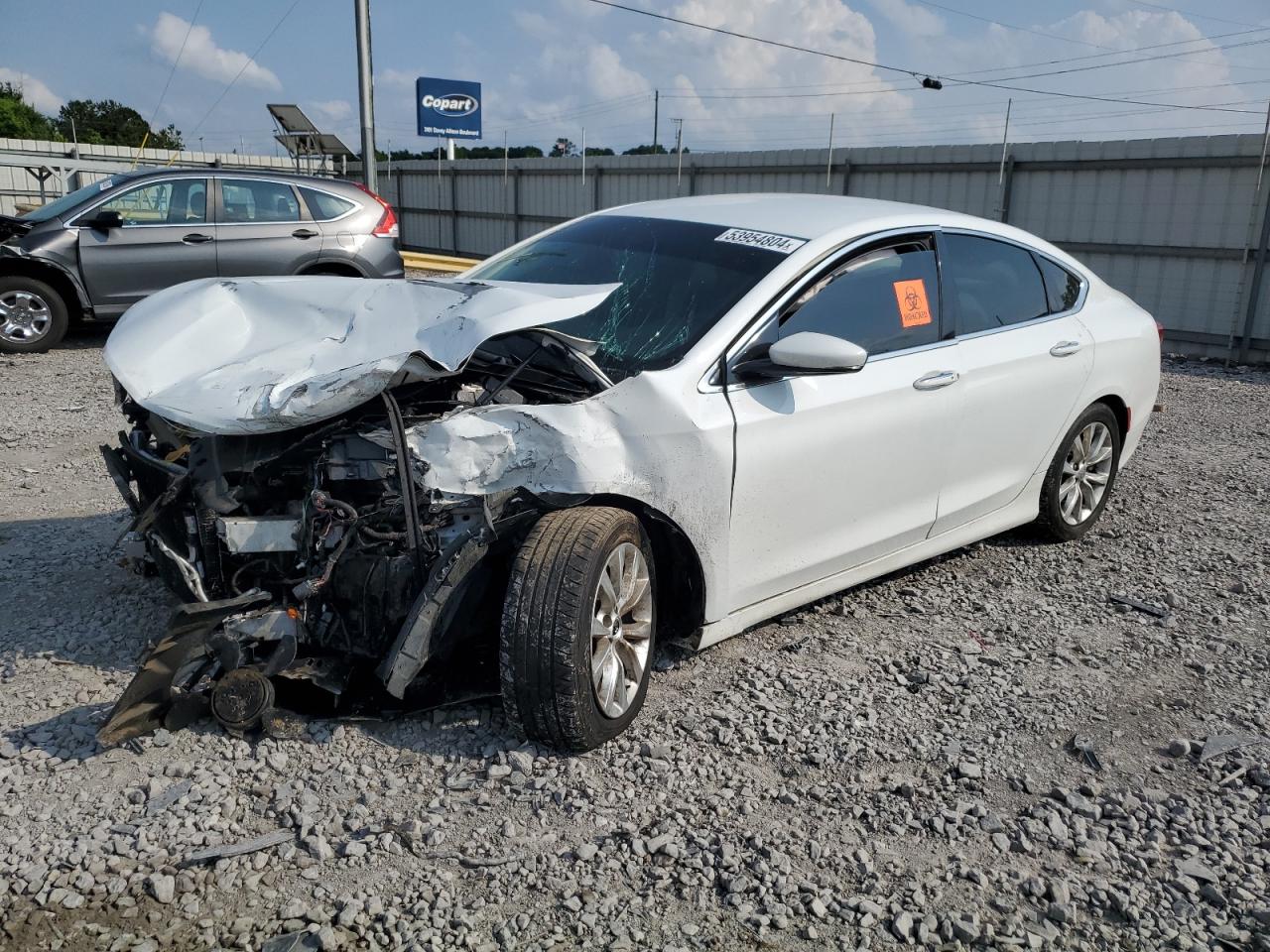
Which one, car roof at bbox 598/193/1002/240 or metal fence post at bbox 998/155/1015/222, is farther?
metal fence post at bbox 998/155/1015/222

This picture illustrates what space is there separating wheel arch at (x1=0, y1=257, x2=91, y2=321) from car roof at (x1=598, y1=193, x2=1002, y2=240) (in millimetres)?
7334

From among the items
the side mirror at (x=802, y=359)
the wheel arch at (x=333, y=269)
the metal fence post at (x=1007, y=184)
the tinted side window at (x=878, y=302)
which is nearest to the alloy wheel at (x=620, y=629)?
the side mirror at (x=802, y=359)

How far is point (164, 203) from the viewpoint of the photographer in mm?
10461

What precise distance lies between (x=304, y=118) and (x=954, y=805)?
899 inches

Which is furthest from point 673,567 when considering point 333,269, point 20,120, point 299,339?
point 20,120

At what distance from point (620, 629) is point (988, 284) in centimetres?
257

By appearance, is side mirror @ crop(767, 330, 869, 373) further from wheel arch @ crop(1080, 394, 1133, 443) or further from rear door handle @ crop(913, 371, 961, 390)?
wheel arch @ crop(1080, 394, 1133, 443)

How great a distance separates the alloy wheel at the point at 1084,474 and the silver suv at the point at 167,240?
25.0 feet

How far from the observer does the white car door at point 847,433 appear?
147 inches

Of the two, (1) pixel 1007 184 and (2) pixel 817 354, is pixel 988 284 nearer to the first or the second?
(2) pixel 817 354

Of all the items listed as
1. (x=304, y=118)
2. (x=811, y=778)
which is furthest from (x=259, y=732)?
(x=304, y=118)

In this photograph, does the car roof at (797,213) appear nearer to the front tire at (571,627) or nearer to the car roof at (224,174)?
the front tire at (571,627)

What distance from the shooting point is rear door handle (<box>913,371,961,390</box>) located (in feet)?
13.9

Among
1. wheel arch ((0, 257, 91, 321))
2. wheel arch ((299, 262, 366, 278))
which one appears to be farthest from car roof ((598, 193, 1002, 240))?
wheel arch ((0, 257, 91, 321))
